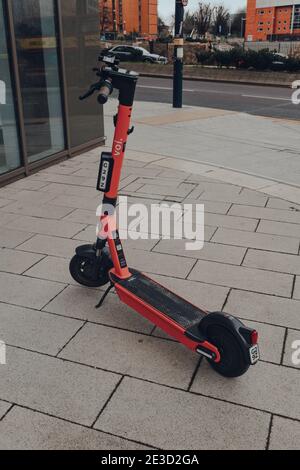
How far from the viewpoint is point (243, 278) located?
14.3 ft

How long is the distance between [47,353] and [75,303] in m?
0.69

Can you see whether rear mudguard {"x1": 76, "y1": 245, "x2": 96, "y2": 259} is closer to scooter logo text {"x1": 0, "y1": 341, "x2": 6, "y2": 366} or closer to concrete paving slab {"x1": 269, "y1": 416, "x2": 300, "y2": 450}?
scooter logo text {"x1": 0, "y1": 341, "x2": 6, "y2": 366}

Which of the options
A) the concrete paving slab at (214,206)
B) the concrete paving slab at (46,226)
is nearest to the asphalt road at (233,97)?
the concrete paving slab at (214,206)

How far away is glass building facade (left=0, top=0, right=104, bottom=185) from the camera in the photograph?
711 cm

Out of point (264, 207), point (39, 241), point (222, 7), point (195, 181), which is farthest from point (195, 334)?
point (222, 7)

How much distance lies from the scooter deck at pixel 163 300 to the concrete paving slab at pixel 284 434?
0.84m

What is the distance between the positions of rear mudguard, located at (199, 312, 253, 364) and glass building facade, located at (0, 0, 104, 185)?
488 centimetres

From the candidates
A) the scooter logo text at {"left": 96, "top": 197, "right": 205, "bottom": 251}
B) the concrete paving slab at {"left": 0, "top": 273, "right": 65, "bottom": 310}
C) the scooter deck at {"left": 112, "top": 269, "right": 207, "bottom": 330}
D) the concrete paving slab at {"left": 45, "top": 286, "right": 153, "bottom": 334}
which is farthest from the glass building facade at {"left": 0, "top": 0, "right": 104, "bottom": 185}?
the scooter deck at {"left": 112, "top": 269, "right": 207, "bottom": 330}

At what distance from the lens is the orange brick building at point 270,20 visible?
8057cm

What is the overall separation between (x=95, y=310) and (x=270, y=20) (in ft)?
296

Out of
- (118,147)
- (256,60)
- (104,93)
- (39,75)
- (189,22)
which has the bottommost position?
(256,60)

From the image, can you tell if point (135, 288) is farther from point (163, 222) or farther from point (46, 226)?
point (46, 226)

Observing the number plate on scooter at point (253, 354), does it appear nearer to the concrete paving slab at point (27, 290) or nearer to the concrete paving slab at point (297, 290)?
the concrete paving slab at point (297, 290)

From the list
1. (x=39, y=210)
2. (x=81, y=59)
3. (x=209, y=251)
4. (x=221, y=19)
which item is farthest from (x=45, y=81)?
(x=221, y=19)
